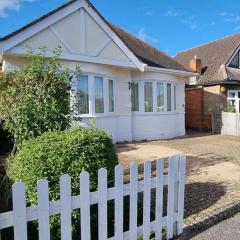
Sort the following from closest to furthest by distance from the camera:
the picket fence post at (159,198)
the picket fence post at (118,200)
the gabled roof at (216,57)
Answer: the picket fence post at (118,200), the picket fence post at (159,198), the gabled roof at (216,57)

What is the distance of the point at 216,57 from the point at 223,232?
18837mm

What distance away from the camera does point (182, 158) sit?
3814 mm

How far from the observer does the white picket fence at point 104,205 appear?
2461 millimetres

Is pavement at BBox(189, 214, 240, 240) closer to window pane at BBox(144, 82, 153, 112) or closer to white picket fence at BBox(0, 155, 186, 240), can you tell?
white picket fence at BBox(0, 155, 186, 240)

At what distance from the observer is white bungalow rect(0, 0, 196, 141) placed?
973 cm

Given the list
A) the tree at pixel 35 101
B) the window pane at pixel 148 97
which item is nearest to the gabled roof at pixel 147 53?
the window pane at pixel 148 97

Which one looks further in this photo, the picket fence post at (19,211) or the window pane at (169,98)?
the window pane at (169,98)

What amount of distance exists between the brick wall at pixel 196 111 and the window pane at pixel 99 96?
908cm

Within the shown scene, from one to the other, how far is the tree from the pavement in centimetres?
281

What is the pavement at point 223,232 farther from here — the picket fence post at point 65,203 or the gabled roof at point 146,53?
the gabled roof at point 146,53

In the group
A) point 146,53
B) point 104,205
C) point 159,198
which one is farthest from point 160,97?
point 104,205

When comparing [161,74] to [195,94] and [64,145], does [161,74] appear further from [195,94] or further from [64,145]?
[64,145]

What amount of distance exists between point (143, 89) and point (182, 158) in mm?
9492

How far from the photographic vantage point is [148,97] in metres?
13.4
